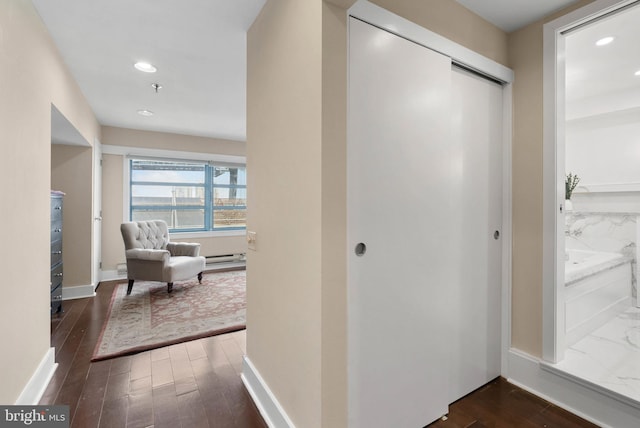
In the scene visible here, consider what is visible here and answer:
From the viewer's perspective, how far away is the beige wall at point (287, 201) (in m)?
1.29

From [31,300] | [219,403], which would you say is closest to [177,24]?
[31,300]

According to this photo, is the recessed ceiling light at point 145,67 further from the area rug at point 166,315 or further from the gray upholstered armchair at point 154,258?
the area rug at point 166,315

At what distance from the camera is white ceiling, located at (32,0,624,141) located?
183cm

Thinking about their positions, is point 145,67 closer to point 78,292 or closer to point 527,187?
point 78,292

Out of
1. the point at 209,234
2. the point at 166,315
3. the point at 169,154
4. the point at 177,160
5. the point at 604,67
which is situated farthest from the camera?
the point at 209,234

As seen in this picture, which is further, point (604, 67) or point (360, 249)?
point (604, 67)

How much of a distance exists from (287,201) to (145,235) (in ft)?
12.2

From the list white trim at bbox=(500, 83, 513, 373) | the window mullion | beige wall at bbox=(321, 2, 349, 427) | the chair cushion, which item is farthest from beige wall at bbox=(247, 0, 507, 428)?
the window mullion

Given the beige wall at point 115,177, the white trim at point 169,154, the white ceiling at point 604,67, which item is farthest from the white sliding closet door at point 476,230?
the beige wall at point 115,177

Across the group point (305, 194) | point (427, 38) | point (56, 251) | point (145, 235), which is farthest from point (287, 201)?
point (145, 235)

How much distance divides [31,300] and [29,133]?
3.34 ft

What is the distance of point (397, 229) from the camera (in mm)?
1484

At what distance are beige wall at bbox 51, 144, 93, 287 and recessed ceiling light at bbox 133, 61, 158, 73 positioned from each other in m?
1.89

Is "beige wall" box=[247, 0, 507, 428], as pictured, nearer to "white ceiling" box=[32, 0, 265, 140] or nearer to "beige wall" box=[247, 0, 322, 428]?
"beige wall" box=[247, 0, 322, 428]
